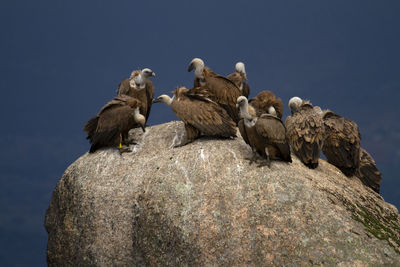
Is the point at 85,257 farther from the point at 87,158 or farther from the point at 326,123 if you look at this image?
the point at 326,123

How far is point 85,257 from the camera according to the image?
1130 centimetres

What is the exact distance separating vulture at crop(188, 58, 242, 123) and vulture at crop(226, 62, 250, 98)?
70.3 inches

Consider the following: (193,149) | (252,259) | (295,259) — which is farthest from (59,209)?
(295,259)

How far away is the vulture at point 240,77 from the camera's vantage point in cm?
1522

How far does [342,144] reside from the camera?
1328 centimetres

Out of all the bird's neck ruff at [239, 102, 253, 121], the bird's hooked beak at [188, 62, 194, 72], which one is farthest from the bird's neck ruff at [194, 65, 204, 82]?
the bird's neck ruff at [239, 102, 253, 121]

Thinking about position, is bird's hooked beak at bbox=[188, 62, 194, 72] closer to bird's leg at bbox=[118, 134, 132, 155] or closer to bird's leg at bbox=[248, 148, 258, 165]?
bird's leg at bbox=[118, 134, 132, 155]

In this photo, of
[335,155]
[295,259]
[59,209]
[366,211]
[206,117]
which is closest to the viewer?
[295,259]

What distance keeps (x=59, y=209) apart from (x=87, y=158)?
156cm

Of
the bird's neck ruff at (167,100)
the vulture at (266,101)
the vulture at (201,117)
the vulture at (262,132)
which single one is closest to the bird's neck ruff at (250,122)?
the vulture at (262,132)

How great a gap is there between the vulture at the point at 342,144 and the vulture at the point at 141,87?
17.8 ft

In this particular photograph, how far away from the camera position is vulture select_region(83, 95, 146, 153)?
40.6ft

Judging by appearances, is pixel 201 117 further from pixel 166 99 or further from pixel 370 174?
pixel 370 174

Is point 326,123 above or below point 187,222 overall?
above
